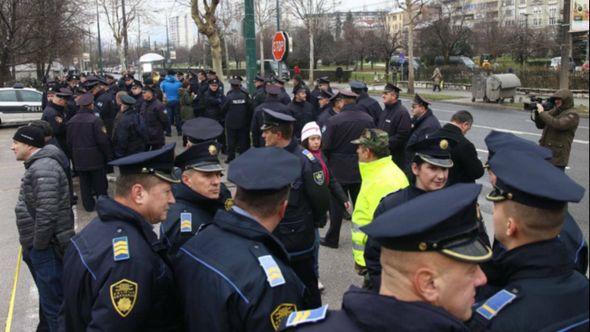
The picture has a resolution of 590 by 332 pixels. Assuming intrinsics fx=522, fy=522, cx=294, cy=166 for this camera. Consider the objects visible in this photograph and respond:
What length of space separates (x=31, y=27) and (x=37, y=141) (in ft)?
90.2

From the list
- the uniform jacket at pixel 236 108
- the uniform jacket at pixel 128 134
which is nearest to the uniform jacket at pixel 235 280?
the uniform jacket at pixel 128 134

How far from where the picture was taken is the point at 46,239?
4.29 meters

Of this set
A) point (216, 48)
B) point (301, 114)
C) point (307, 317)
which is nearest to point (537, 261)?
point (307, 317)

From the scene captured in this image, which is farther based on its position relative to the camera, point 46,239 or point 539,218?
point 46,239

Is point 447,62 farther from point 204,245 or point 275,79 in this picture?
point 204,245

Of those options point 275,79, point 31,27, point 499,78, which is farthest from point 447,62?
point 275,79

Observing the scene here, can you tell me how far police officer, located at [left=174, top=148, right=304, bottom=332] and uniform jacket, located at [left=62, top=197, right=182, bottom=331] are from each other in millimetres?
145

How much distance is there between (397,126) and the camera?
7934mm

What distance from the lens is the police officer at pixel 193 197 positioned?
3.34 meters

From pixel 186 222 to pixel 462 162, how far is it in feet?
8.86

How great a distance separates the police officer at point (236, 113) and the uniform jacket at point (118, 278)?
8926 mm

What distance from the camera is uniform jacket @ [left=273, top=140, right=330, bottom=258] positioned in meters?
4.35

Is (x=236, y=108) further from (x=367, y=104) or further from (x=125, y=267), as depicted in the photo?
(x=125, y=267)

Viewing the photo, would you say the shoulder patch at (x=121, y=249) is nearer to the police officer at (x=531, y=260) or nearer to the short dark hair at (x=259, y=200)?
the short dark hair at (x=259, y=200)
